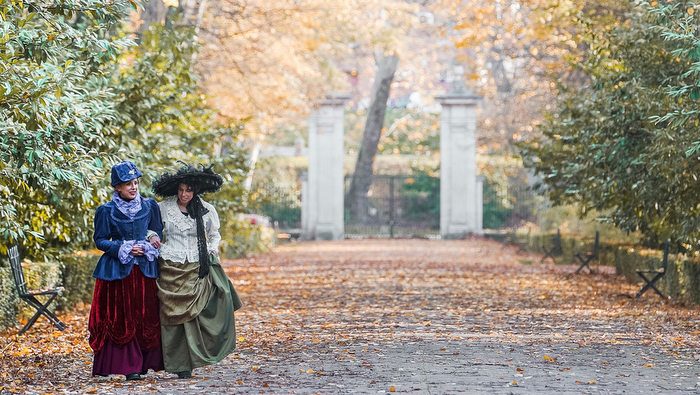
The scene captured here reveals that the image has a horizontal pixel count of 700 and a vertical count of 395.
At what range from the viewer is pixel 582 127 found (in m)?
17.2

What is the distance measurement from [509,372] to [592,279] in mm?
11733

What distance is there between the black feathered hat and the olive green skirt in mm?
581

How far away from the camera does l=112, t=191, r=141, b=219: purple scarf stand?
31.7 ft

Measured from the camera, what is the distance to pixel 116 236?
381 inches

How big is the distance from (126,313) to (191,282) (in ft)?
1.84

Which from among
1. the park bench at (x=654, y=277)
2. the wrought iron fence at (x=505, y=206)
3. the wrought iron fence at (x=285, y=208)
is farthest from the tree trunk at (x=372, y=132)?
the park bench at (x=654, y=277)

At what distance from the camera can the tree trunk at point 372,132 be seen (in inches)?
1709

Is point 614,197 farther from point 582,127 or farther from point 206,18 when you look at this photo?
point 206,18

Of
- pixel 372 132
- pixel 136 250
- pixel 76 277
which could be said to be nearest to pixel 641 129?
pixel 76 277

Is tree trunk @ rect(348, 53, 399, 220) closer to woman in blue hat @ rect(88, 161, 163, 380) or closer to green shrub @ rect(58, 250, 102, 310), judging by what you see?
green shrub @ rect(58, 250, 102, 310)

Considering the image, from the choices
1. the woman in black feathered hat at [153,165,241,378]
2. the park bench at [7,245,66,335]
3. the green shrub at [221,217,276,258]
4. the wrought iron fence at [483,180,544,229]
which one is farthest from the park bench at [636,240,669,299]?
the wrought iron fence at [483,180,544,229]

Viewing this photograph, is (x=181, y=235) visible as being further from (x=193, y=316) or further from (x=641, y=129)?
(x=641, y=129)

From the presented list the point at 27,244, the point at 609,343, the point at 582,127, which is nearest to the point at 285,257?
the point at 582,127

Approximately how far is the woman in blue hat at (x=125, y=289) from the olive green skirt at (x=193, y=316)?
0.29 ft
